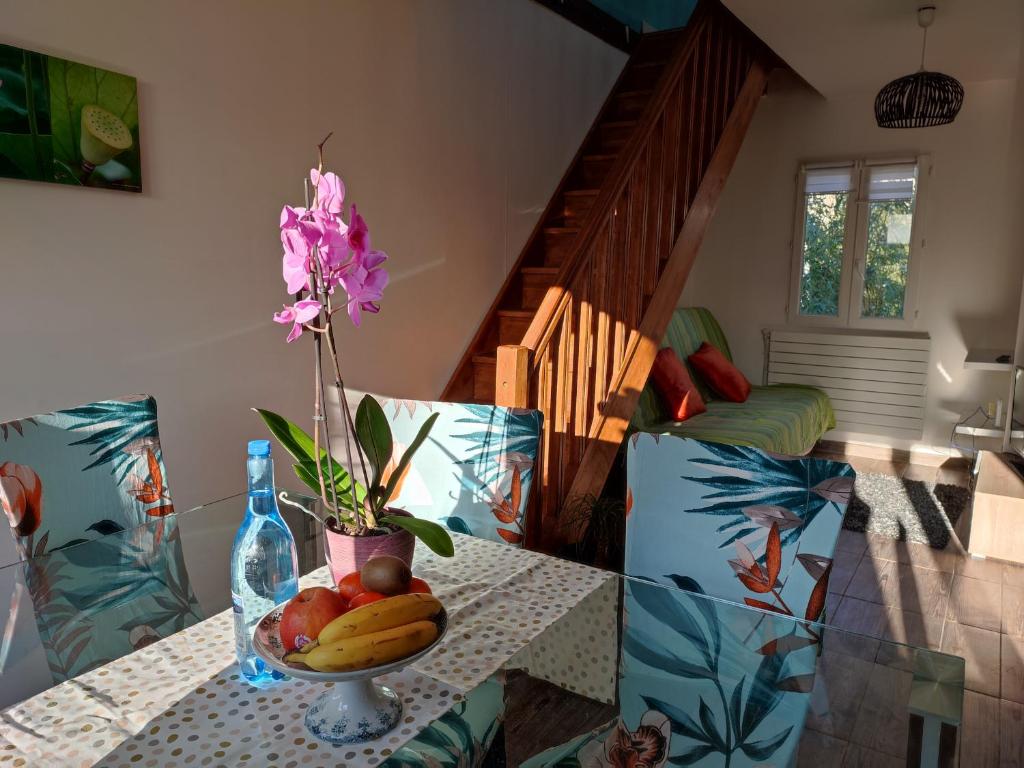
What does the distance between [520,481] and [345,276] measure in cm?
87

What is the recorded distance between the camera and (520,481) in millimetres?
1653

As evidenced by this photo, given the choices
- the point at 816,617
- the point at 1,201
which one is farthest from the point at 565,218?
the point at 816,617

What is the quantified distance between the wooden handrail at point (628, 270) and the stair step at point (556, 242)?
0.50 m

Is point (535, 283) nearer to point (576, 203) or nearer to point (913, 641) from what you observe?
point (576, 203)

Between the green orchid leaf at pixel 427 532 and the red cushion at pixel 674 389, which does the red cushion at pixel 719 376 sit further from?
the green orchid leaf at pixel 427 532

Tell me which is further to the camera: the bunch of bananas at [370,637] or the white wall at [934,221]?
the white wall at [934,221]

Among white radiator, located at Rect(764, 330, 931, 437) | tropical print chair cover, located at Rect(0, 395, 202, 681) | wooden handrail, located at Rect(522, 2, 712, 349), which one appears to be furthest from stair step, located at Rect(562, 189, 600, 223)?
tropical print chair cover, located at Rect(0, 395, 202, 681)

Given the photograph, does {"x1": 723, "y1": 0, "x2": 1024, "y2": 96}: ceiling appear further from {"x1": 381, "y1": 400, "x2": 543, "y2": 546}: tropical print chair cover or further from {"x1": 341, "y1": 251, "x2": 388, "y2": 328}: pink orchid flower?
{"x1": 341, "y1": 251, "x2": 388, "y2": 328}: pink orchid flower

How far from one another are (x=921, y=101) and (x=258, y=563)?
4.01 m

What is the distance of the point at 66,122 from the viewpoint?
1.86m

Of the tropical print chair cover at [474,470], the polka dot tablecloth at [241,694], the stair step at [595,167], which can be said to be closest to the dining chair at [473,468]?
the tropical print chair cover at [474,470]

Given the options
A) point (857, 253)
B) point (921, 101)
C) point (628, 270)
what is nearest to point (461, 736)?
point (628, 270)

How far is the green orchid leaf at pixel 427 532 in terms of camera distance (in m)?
1.03

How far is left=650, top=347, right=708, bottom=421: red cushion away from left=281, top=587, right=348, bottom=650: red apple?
140 inches
